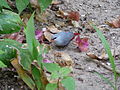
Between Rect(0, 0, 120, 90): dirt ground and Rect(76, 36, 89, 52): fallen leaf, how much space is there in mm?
33

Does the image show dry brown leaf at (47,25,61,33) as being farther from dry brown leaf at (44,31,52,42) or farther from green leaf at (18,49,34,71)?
green leaf at (18,49,34,71)

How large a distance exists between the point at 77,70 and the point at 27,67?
0.38 meters

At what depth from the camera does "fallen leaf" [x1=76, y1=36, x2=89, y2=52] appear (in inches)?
96.8

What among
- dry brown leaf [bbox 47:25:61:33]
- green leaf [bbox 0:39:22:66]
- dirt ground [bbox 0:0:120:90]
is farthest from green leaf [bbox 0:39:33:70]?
dry brown leaf [bbox 47:25:61:33]

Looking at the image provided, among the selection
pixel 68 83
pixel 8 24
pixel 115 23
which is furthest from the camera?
pixel 115 23

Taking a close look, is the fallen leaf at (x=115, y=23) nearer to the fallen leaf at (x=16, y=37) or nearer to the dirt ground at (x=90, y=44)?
the dirt ground at (x=90, y=44)

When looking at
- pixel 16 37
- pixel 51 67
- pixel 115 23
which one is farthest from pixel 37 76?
pixel 115 23

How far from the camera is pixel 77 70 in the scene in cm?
223

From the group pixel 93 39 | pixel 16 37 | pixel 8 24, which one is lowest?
pixel 93 39

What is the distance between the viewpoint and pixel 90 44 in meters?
2.56

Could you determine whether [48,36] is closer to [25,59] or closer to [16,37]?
[16,37]

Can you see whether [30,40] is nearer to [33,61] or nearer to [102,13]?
[33,61]

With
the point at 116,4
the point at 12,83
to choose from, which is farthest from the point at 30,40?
the point at 116,4

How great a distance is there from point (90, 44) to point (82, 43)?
9 centimetres
